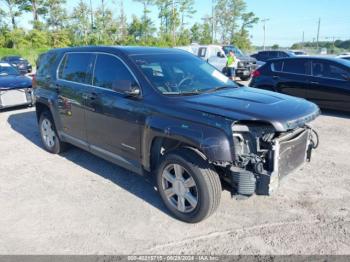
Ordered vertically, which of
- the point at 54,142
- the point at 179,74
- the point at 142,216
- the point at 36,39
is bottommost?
the point at 142,216

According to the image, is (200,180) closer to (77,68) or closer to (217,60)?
(77,68)

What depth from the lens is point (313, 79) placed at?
8.78 m

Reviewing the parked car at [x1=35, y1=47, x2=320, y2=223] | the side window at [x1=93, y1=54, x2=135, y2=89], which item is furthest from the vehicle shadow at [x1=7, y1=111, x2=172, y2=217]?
the side window at [x1=93, y1=54, x2=135, y2=89]

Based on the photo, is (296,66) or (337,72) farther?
(296,66)

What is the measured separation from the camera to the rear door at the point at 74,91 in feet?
15.5

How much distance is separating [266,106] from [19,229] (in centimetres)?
299

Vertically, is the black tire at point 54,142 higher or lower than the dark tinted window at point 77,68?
lower

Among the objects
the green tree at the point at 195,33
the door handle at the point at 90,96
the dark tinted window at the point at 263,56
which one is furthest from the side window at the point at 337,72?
the green tree at the point at 195,33

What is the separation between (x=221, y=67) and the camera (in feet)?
58.4

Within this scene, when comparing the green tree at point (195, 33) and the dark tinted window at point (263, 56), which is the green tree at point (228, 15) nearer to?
the green tree at point (195, 33)

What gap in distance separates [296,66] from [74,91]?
669 centimetres

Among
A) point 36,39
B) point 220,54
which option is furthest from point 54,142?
point 36,39

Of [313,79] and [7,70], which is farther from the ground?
[7,70]

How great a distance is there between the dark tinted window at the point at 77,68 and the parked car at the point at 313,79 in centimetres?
624
